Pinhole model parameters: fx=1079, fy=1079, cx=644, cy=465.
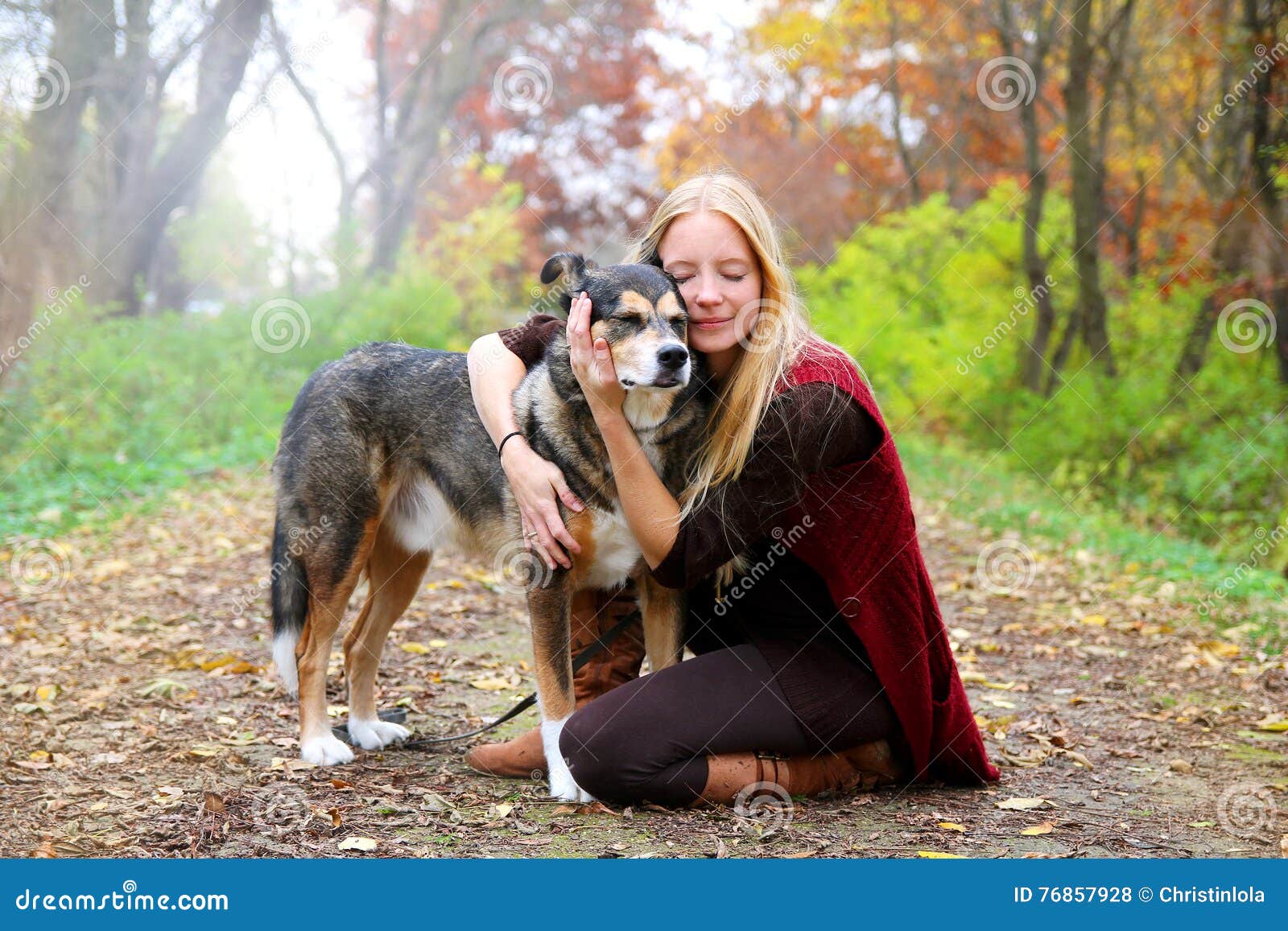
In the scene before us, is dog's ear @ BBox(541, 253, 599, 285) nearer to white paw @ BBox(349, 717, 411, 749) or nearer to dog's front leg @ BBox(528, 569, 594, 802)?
dog's front leg @ BBox(528, 569, 594, 802)

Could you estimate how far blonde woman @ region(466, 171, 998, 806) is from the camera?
320 cm

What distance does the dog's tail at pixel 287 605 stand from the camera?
13.0 ft

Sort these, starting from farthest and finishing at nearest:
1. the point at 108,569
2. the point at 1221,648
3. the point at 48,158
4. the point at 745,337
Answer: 1. the point at 48,158
2. the point at 108,569
3. the point at 1221,648
4. the point at 745,337

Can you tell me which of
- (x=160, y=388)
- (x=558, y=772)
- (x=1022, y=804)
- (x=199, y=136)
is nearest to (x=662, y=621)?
(x=558, y=772)

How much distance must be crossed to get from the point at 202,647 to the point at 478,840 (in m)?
2.76

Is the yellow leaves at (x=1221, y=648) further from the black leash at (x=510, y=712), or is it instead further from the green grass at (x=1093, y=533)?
the black leash at (x=510, y=712)

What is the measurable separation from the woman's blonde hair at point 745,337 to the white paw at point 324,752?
4.96 feet

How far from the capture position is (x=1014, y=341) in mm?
12422

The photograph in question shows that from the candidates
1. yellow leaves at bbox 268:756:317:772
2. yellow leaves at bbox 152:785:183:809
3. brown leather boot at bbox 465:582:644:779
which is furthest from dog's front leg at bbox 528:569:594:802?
yellow leaves at bbox 152:785:183:809

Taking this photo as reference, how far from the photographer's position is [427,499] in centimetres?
405

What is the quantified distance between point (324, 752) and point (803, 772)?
5.50 ft

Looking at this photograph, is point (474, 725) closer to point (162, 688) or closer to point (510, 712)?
point (510, 712)

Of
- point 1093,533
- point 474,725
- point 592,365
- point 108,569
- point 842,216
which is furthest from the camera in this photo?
point 842,216

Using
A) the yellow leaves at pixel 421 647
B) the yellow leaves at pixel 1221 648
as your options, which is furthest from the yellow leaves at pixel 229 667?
the yellow leaves at pixel 1221 648
